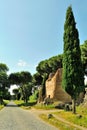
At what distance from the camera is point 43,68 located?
85.9 m

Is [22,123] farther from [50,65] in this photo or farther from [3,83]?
[3,83]

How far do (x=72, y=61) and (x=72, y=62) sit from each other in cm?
12

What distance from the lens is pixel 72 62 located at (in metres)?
28.2

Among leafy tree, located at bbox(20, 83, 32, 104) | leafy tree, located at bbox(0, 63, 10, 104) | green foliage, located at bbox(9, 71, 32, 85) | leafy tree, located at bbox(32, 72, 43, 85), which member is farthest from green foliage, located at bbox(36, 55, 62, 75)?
leafy tree, located at bbox(0, 63, 10, 104)

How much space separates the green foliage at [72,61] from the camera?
27.9 meters

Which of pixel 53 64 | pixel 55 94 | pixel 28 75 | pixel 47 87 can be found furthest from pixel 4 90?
pixel 55 94

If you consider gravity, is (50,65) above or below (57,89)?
above

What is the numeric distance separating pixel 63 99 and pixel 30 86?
5759cm

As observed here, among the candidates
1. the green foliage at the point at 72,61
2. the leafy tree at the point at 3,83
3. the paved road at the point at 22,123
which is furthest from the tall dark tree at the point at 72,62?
the leafy tree at the point at 3,83

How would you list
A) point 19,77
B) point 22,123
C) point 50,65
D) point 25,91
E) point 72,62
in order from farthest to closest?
point 25,91 → point 19,77 → point 50,65 → point 72,62 → point 22,123

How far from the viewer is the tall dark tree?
91.6 ft

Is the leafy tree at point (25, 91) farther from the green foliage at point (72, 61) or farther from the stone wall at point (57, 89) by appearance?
the green foliage at point (72, 61)

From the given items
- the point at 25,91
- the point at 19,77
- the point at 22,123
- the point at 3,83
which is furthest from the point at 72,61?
the point at 25,91

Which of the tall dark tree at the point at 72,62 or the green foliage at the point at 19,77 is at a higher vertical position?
the green foliage at the point at 19,77
